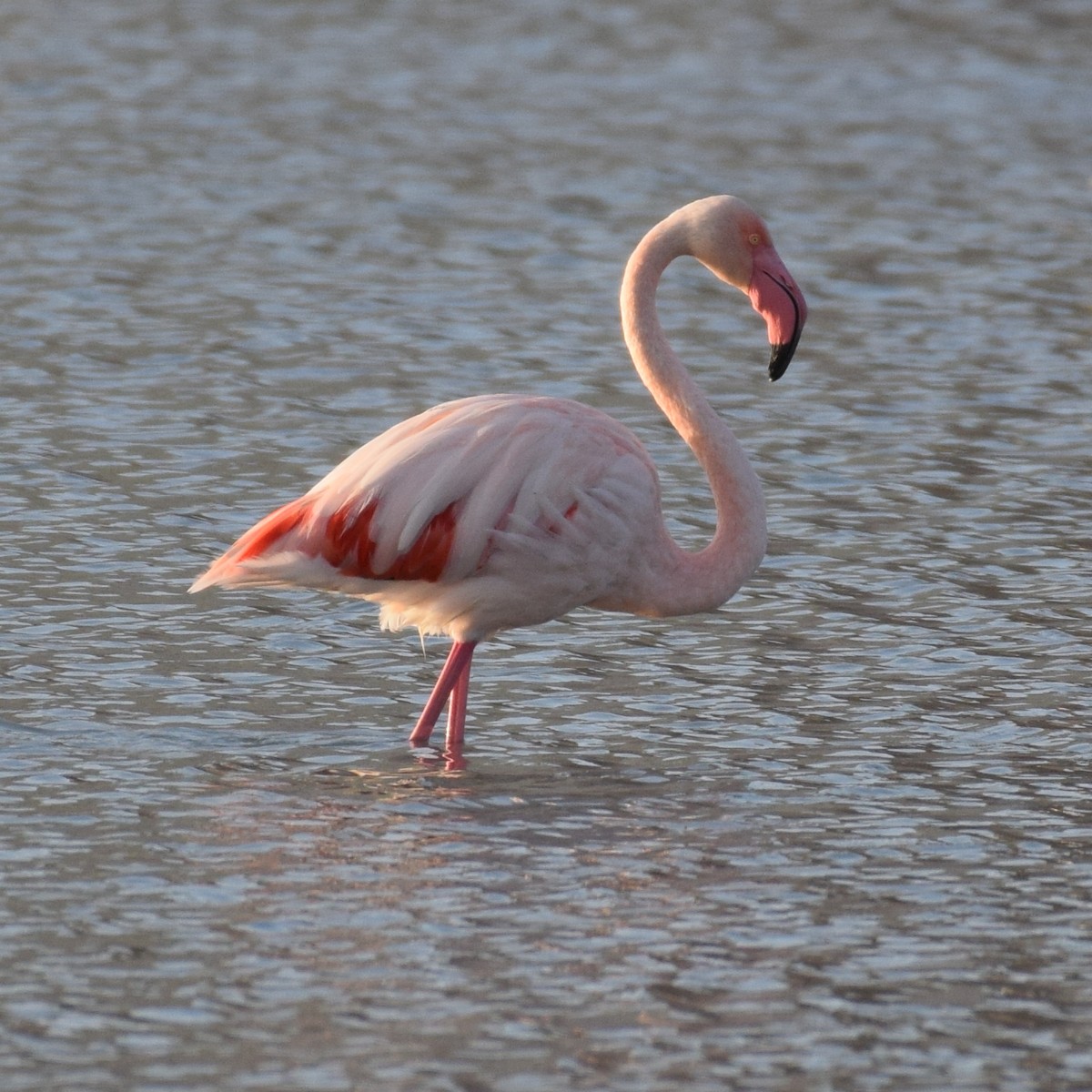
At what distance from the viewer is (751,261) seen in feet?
22.9

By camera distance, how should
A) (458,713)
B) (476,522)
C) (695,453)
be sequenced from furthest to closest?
(695,453) < (458,713) < (476,522)

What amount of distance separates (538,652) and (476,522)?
59.3 inches

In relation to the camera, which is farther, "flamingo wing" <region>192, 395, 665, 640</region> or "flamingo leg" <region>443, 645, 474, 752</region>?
Result: "flamingo leg" <region>443, 645, 474, 752</region>

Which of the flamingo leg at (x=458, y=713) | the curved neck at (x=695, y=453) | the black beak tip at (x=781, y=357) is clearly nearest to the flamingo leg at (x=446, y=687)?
the flamingo leg at (x=458, y=713)

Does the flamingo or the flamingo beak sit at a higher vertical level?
the flamingo beak

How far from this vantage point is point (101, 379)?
1066 cm

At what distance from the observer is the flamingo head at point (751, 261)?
22.7ft

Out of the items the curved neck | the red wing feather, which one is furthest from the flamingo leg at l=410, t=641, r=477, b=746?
the curved neck

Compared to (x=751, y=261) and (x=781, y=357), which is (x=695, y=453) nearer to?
(x=781, y=357)

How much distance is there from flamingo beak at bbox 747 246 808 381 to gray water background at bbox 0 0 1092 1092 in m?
1.14

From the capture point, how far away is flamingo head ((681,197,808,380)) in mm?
6922

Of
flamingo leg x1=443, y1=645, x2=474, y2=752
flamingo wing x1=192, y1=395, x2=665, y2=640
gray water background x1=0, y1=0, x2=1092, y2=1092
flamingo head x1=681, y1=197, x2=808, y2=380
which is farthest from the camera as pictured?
flamingo head x1=681, y1=197, x2=808, y2=380

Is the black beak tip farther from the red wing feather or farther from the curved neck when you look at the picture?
the red wing feather

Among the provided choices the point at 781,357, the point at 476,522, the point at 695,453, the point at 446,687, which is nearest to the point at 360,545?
the point at 476,522
